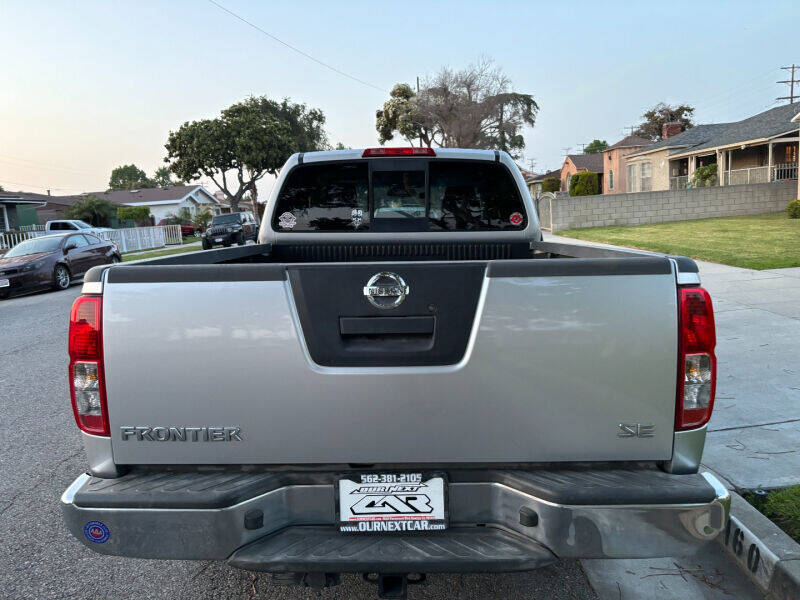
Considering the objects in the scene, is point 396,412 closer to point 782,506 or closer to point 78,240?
point 782,506

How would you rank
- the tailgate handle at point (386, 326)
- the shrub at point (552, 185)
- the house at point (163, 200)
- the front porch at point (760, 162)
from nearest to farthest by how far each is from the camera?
1. the tailgate handle at point (386, 326)
2. the front porch at point (760, 162)
3. the shrub at point (552, 185)
4. the house at point (163, 200)

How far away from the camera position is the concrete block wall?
87.9 ft

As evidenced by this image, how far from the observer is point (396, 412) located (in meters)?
2.17

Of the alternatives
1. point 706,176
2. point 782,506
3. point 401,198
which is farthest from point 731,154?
point 782,506

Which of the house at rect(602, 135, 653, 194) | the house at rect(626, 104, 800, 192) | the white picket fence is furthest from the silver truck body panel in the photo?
the house at rect(602, 135, 653, 194)

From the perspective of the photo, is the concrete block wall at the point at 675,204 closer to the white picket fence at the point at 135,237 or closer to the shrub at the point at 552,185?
the white picket fence at the point at 135,237

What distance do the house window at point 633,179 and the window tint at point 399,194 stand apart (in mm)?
41870

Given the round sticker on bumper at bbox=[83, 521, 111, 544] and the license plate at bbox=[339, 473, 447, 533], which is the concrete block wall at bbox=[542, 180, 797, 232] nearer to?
the license plate at bbox=[339, 473, 447, 533]

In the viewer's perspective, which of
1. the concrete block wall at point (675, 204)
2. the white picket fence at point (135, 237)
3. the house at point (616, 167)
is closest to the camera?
the white picket fence at point (135, 237)

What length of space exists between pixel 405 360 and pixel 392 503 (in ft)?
1.74

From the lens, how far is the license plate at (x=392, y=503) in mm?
2215

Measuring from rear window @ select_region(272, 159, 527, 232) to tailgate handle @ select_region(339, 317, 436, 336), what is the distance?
207 centimetres

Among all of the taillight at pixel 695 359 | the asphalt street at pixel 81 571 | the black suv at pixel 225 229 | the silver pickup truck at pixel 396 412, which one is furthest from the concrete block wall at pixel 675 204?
the silver pickup truck at pixel 396 412

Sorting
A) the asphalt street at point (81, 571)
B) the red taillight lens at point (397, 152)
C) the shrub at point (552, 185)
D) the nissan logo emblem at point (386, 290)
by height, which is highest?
the shrub at point (552, 185)
